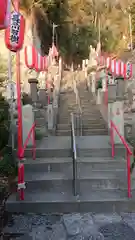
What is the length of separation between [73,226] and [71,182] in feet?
4.44

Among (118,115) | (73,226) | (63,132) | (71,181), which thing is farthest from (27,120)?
(73,226)

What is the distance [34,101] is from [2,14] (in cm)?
1074

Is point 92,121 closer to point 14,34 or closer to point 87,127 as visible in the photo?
point 87,127

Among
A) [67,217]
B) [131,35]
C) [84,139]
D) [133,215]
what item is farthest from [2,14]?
[131,35]

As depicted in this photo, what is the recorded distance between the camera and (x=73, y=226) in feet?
15.6

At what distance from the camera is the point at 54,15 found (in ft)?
97.7

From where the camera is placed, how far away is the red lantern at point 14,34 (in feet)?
17.6

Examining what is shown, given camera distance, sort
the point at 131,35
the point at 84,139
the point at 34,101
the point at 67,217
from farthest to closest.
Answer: the point at 131,35
the point at 34,101
the point at 84,139
the point at 67,217

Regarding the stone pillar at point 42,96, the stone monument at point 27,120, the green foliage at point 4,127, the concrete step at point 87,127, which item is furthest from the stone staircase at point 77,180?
the stone pillar at point 42,96

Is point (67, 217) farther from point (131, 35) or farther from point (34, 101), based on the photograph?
point (131, 35)

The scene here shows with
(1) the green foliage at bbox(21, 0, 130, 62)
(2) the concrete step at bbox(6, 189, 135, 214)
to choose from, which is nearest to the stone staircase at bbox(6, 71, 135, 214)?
(2) the concrete step at bbox(6, 189, 135, 214)

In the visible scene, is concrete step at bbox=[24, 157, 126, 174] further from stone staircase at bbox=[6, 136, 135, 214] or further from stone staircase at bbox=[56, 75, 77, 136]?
stone staircase at bbox=[56, 75, 77, 136]

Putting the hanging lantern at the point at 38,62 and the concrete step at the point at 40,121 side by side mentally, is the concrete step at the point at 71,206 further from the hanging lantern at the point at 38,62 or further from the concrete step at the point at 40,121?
the hanging lantern at the point at 38,62

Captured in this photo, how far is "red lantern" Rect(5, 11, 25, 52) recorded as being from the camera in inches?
211
